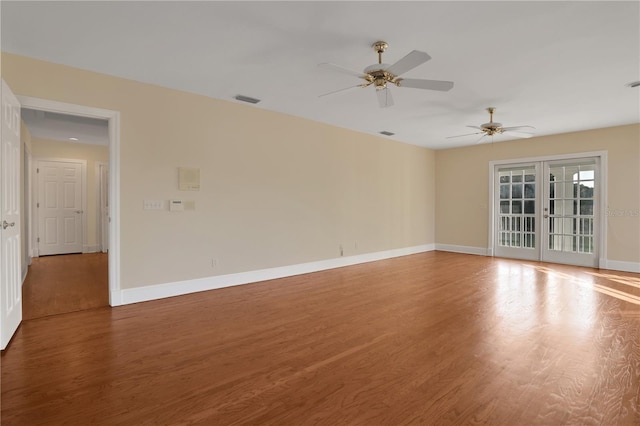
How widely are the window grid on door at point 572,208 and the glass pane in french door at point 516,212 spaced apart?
1.06 ft

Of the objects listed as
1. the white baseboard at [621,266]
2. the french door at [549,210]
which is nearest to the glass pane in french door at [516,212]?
the french door at [549,210]

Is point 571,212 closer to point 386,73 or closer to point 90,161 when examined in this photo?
point 386,73

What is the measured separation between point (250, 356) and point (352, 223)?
4.25m

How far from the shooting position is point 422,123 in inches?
232

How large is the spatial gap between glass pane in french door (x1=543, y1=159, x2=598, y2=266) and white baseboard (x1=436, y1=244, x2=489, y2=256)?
4.10ft

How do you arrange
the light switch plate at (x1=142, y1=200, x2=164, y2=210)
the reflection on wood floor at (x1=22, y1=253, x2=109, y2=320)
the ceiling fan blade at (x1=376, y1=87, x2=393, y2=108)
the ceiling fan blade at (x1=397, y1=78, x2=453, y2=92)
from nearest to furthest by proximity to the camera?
1. the ceiling fan blade at (x1=397, y1=78, x2=453, y2=92)
2. the ceiling fan blade at (x1=376, y1=87, x2=393, y2=108)
3. the reflection on wood floor at (x1=22, y1=253, x2=109, y2=320)
4. the light switch plate at (x1=142, y1=200, x2=164, y2=210)

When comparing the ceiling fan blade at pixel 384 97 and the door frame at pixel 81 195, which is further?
the door frame at pixel 81 195

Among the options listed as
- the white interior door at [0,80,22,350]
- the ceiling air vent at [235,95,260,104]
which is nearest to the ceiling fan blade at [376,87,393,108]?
the ceiling air vent at [235,95,260,104]

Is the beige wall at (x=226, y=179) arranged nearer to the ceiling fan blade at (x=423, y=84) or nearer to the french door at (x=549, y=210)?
the ceiling fan blade at (x=423, y=84)

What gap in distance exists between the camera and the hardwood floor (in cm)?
188

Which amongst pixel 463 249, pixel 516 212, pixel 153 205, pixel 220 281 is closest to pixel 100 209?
pixel 153 205

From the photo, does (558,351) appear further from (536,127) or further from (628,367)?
(536,127)

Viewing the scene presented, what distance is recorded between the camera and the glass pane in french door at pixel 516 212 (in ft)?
23.3

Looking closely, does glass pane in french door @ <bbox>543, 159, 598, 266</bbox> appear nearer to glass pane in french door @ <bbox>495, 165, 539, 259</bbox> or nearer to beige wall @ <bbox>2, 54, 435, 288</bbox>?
glass pane in french door @ <bbox>495, 165, 539, 259</bbox>
